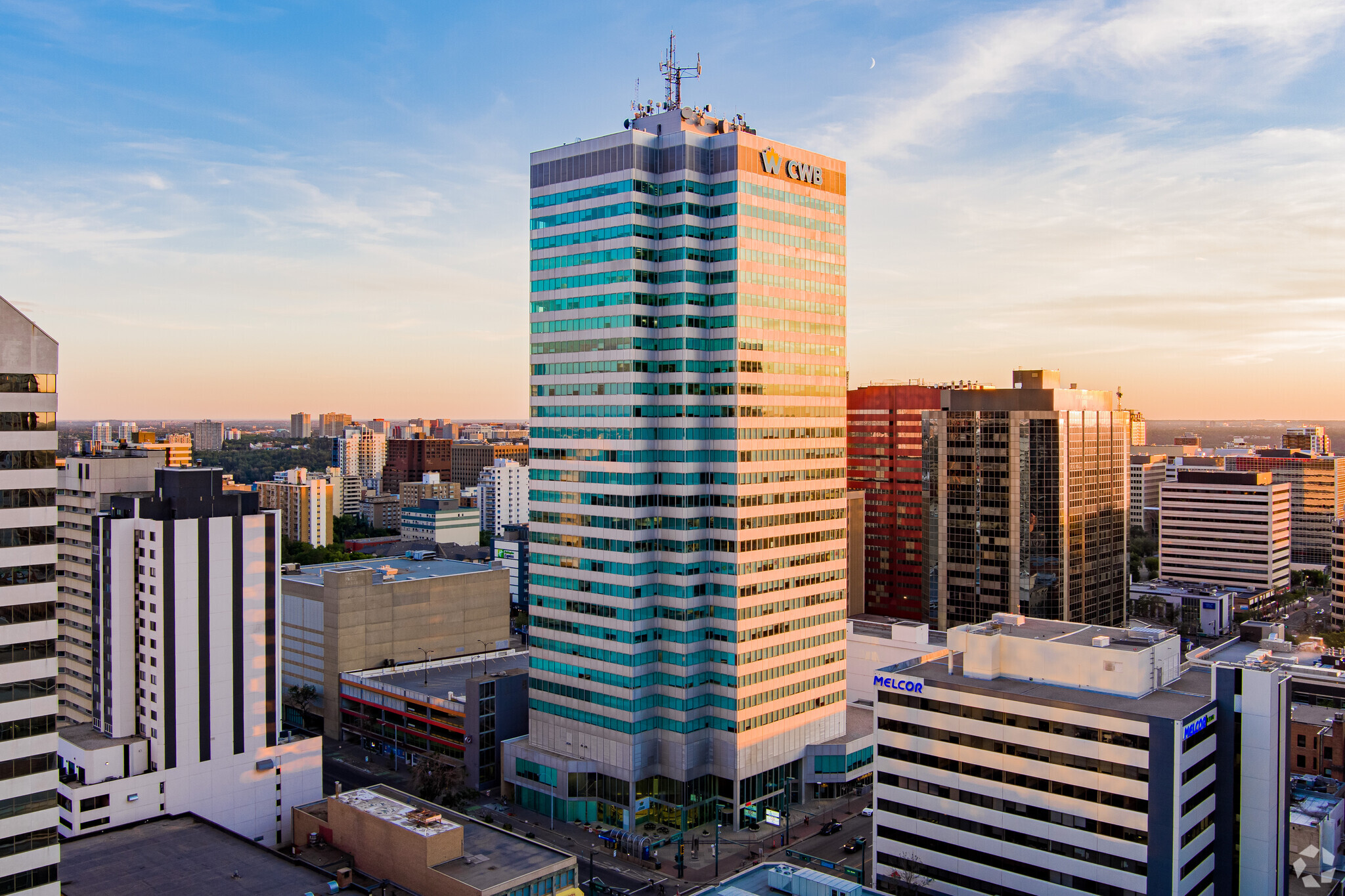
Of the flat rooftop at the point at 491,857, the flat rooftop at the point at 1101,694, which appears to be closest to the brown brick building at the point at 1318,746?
the flat rooftop at the point at 1101,694

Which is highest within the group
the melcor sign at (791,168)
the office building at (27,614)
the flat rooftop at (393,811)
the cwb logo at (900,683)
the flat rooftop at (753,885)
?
the melcor sign at (791,168)

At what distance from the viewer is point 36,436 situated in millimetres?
63188

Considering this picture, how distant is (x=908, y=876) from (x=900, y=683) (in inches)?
703

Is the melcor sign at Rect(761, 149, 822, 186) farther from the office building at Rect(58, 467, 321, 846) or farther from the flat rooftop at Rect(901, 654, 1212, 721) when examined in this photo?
the office building at Rect(58, 467, 321, 846)

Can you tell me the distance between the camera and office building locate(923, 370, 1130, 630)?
190 metres

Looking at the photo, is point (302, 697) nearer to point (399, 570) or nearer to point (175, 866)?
point (399, 570)

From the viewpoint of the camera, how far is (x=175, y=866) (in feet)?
300

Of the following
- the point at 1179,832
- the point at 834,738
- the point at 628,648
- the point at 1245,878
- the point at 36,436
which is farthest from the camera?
the point at 834,738

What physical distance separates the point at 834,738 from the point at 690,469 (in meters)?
43.7

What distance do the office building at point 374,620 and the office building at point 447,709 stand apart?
3.83m

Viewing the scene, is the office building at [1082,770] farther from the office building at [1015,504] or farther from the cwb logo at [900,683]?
the office building at [1015,504]

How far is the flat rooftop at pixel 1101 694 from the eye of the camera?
8631 cm

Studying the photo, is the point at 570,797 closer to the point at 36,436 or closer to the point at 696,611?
the point at 696,611

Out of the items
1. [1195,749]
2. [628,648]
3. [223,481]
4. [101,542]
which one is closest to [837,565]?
[628,648]
